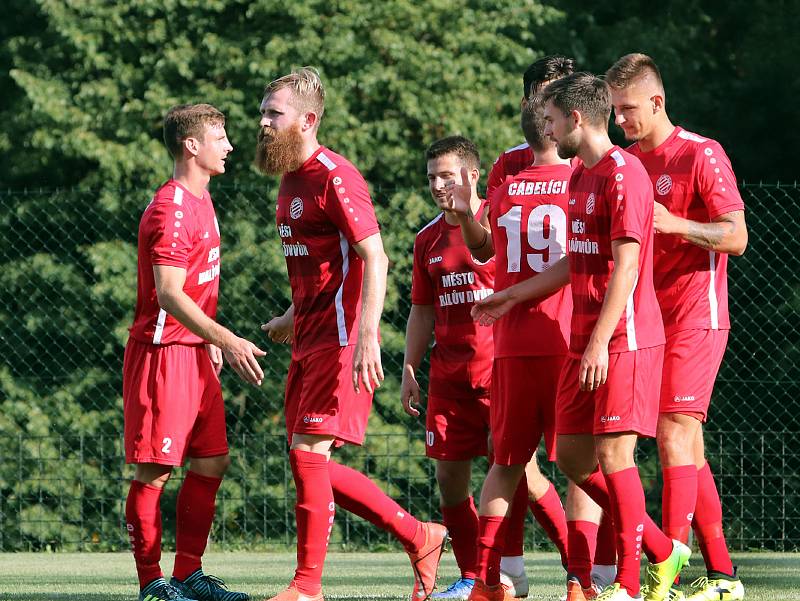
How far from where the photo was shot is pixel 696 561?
27.5 feet

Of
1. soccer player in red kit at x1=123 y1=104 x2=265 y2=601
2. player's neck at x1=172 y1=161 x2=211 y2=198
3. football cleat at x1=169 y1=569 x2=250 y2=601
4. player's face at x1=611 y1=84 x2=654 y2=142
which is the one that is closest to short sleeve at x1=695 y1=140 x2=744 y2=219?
player's face at x1=611 y1=84 x2=654 y2=142

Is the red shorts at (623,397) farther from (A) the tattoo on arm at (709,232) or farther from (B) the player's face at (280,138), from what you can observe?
(B) the player's face at (280,138)

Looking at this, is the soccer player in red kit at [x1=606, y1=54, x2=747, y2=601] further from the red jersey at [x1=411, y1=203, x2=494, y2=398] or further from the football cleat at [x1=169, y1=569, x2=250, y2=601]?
the football cleat at [x1=169, y1=569, x2=250, y2=601]

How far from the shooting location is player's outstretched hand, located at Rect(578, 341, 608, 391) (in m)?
4.75

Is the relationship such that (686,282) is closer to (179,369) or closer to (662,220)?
(662,220)

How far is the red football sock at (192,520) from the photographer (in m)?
5.78

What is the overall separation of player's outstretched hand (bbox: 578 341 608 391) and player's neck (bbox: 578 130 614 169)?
709 millimetres

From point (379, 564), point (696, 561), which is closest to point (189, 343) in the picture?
point (379, 564)

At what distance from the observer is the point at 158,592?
551 cm

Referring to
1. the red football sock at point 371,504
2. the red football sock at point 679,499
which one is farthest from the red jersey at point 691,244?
the red football sock at point 371,504

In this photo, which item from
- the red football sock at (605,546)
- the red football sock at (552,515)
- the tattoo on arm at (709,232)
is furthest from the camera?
the red football sock at (552,515)

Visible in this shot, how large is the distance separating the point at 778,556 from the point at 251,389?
15.4 ft

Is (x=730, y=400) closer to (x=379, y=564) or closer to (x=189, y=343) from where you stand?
(x=379, y=564)

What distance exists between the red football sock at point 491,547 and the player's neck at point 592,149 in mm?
1417
